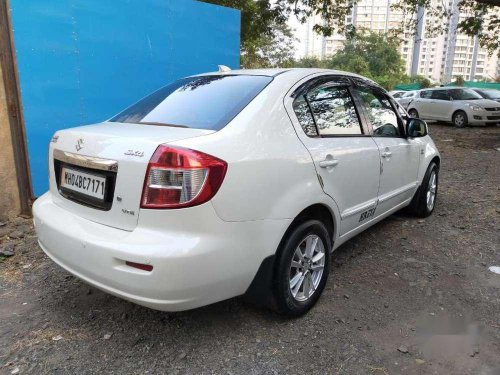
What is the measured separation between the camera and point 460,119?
15.4 meters

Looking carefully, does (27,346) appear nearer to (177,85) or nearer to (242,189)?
(242,189)

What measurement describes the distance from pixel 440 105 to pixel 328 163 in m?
15.3

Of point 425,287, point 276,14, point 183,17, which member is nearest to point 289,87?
point 425,287

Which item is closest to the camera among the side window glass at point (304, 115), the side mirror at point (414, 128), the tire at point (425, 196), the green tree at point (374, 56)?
the side window glass at point (304, 115)

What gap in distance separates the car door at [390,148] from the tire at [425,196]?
1.25 feet

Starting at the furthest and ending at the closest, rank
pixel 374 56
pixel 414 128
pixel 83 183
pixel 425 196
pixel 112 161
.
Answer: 1. pixel 374 56
2. pixel 425 196
3. pixel 414 128
4. pixel 83 183
5. pixel 112 161

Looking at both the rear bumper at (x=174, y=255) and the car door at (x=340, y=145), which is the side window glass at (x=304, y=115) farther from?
the rear bumper at (x=174, y=255)

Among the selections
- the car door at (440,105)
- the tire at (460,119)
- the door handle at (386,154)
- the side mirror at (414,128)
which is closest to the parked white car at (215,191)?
the door handle at (386,154)

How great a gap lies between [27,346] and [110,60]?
3.57 metres

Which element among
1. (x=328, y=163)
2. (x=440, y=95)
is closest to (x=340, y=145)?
(x=328, y=163)

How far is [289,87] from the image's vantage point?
8.95 ft

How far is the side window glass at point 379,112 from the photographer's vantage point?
3535 mm

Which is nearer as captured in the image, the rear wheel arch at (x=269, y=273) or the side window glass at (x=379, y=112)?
the rear wheel arch at (x=269, y=273)

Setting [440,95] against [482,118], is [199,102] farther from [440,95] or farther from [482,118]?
[440,95]
